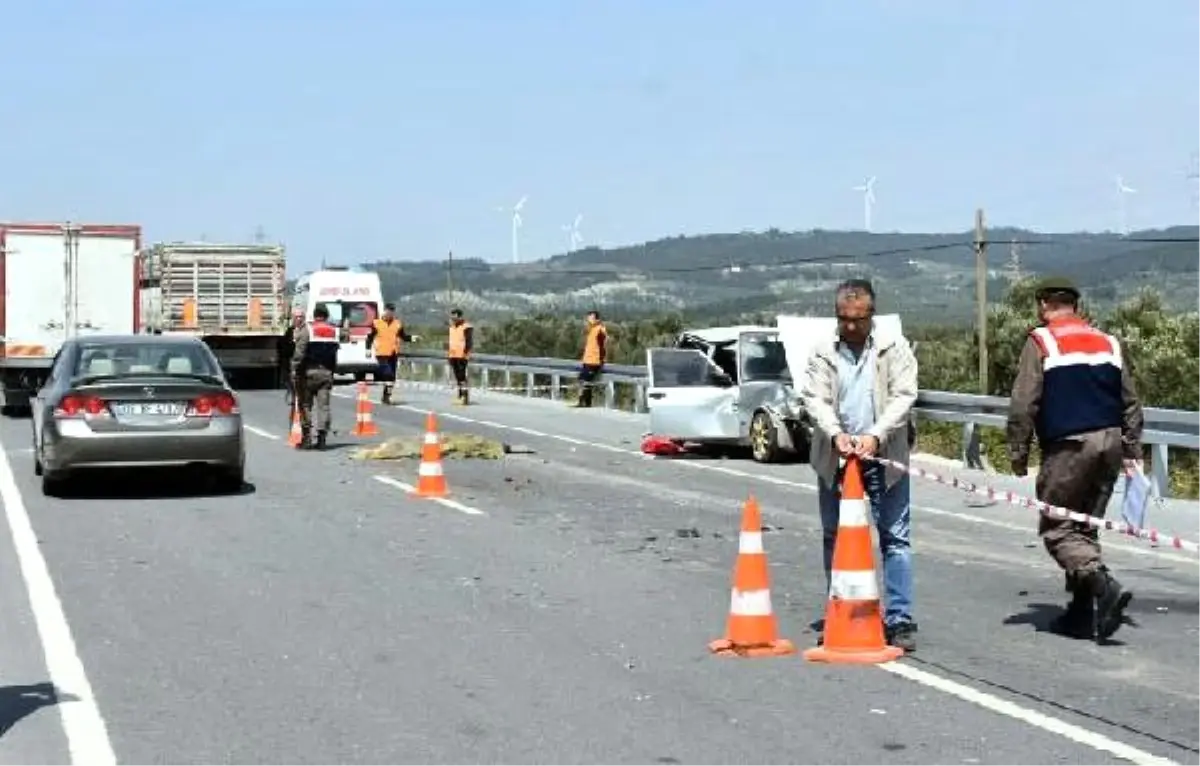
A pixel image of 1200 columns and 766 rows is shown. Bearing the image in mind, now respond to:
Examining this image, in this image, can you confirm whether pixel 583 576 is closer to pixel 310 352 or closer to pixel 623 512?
pixel 623 512

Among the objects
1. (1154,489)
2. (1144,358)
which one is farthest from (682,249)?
(1154,489)

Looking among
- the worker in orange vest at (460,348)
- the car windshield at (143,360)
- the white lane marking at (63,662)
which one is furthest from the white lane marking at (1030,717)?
the worker in orange vest at (460,348)

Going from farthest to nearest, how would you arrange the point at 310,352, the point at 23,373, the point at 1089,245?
1. the point at 1089,245
2. the point at 23,373
3. the point at 310,352

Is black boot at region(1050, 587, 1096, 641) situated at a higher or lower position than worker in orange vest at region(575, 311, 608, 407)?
lower

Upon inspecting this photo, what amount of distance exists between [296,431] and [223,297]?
15622 millimetres

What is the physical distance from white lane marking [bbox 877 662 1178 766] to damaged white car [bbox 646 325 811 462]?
11851mm

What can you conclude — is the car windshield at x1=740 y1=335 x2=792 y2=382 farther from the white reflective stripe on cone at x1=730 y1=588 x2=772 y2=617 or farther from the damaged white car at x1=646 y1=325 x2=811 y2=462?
the white reflective stripe on cone at x1=730 y1=588 x2=772 y2=617

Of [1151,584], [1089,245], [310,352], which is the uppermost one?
[1089,245]

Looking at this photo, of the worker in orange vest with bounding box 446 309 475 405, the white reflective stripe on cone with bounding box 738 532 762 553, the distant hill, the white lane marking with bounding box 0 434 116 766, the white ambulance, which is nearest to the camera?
the white lane marking with bounding box 0 434 116 766

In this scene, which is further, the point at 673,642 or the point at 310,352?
the point at 310,352

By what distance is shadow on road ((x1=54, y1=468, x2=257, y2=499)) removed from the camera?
51.5ft

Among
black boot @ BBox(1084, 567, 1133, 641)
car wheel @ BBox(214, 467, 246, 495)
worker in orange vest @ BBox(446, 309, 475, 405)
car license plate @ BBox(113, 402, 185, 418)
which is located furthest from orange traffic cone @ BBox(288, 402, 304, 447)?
black boot @ BBox(1084, 567, 1133, 641)

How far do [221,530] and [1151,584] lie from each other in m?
6.96

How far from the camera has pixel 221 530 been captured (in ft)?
42.7
